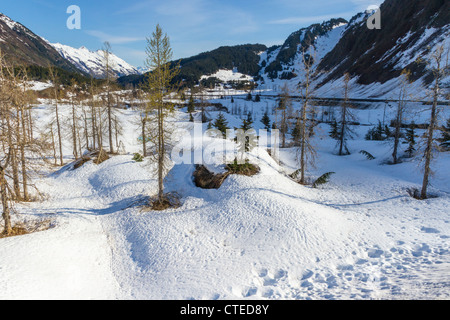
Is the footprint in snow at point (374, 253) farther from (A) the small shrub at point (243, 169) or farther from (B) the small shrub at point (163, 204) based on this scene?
(B) the small shrub at point (163, 204)

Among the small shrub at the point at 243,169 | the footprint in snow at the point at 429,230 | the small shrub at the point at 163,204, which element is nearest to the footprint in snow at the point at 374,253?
the footprint in snow at the point at 429,230

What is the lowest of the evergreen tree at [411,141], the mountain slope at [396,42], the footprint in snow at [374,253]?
the footprint in snow at [374,253]

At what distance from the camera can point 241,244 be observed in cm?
1113

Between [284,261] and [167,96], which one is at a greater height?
[167,96]

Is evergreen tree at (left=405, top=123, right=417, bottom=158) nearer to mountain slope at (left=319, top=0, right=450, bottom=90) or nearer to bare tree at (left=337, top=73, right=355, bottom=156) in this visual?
bare tree at (left=337, top=73, right=355, bottom=156)

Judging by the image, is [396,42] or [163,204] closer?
[163,204]

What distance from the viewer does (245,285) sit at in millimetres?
8273

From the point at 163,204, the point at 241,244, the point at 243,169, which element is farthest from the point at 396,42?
the point at 241,244

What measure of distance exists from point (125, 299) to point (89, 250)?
4404mm

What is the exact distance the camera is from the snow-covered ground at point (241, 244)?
7.96 metres

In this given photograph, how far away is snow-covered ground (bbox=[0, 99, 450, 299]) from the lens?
7957mm

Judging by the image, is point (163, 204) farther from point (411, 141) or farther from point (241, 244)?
point (411, 141)
